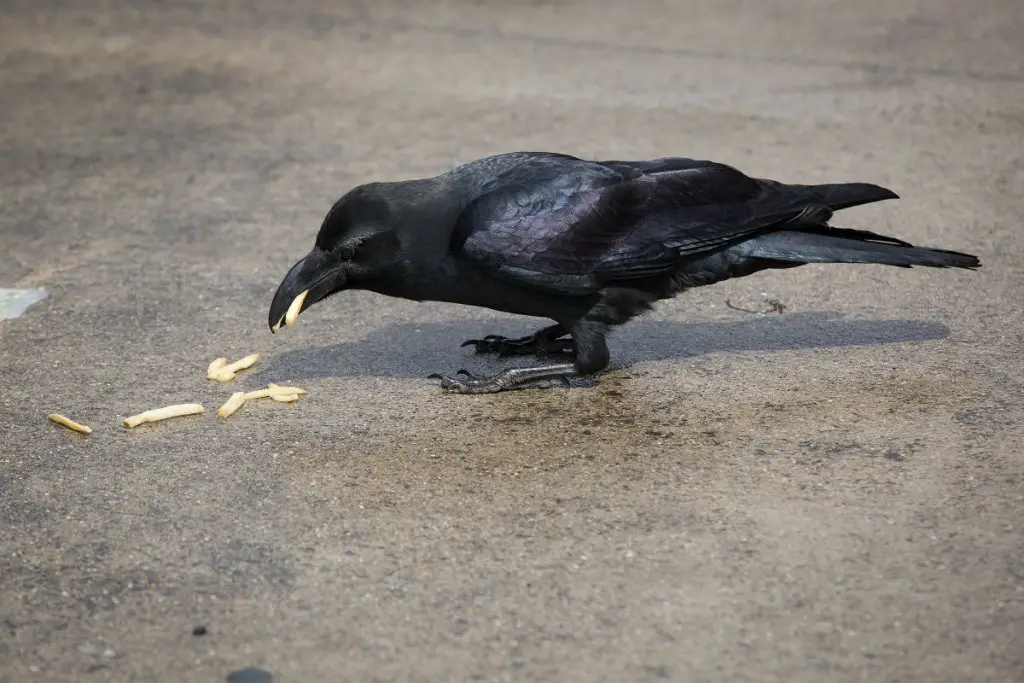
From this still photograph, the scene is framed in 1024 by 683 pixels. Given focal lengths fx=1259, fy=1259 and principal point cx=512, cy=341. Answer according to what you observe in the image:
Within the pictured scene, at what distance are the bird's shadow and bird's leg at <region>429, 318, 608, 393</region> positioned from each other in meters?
0.25

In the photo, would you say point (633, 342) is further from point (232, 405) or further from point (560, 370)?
point (232, 405)

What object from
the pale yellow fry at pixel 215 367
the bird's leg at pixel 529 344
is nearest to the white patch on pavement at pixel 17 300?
the pale yellow fry at pixel 215 367

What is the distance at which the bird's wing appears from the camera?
4699 mm

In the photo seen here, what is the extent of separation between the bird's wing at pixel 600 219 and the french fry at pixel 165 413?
1.13 metres

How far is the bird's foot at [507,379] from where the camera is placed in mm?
4859

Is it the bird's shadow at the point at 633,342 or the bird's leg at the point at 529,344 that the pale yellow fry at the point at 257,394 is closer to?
the bird's shadow at the point at 633,342

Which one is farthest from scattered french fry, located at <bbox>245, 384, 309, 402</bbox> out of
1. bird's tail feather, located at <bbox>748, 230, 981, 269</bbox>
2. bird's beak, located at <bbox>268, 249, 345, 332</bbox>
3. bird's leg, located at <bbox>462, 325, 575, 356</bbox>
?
bird's tail feather, located at <bbox>748, 230, 981, 269</bbox>

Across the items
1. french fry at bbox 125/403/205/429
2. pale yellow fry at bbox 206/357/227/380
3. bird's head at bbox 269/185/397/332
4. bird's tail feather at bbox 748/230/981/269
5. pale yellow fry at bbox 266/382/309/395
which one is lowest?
french fry at bbox 125/403/205/429

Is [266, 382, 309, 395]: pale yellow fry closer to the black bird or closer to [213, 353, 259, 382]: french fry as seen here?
[213, 353, 259, 382]: french fry

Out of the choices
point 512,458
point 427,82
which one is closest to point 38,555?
point 512,458

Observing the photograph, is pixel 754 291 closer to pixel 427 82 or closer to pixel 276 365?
pixel 276 365

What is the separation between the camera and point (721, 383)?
4859 millimetres

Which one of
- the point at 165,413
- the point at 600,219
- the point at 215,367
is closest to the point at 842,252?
the point at 600,219

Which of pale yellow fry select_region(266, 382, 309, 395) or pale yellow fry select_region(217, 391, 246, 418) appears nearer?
pale yellow fry select_region(217, 391, 246, 418)
